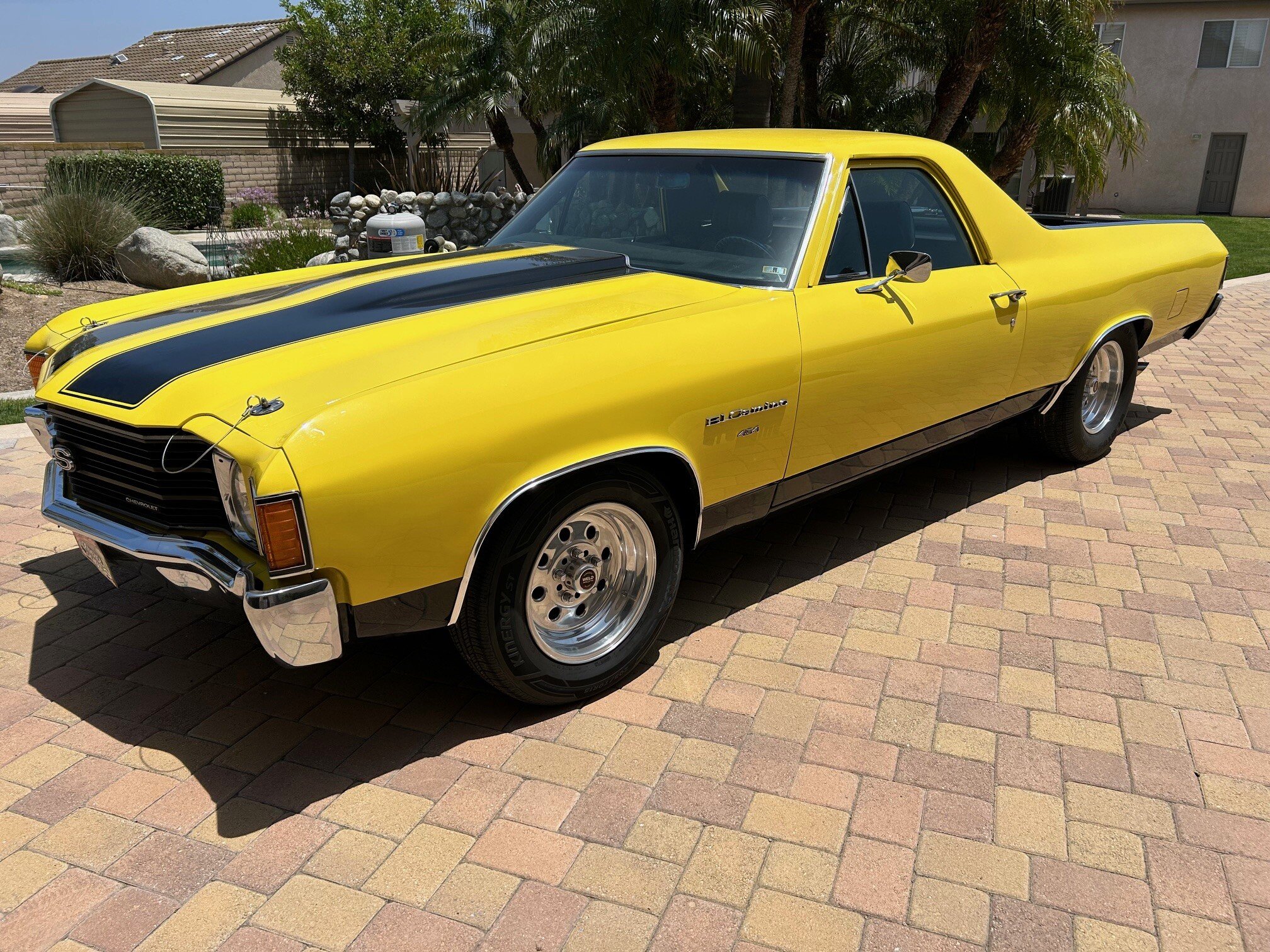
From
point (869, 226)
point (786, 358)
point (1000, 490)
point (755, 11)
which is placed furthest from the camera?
point (755, 11)

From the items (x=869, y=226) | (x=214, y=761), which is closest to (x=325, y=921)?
(x=214, y=761)

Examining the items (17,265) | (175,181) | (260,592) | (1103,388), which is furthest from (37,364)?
(175,181)

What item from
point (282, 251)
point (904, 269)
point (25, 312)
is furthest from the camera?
point (282, 251)

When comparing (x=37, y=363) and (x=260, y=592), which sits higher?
(x=37, y=363)

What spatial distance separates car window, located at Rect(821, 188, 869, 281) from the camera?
3.78 meters

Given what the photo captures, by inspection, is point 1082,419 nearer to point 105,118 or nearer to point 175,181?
point 175,181

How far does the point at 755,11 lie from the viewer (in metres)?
11.8

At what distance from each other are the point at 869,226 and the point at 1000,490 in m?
1.99

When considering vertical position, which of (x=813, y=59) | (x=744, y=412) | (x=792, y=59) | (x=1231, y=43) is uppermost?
(x=1231, y=43)

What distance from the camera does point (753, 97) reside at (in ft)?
40.1

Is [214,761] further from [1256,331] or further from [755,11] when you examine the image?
[755,11]

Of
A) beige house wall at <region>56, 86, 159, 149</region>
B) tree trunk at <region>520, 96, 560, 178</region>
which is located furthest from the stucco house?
tree trunk at <region>520, 96, 560, 178</region>

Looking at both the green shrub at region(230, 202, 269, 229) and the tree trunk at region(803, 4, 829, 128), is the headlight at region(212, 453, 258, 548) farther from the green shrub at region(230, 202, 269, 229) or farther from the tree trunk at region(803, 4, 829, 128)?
the green shrub at region(230, 202, 269, 229)

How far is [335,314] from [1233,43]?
28369 mm
